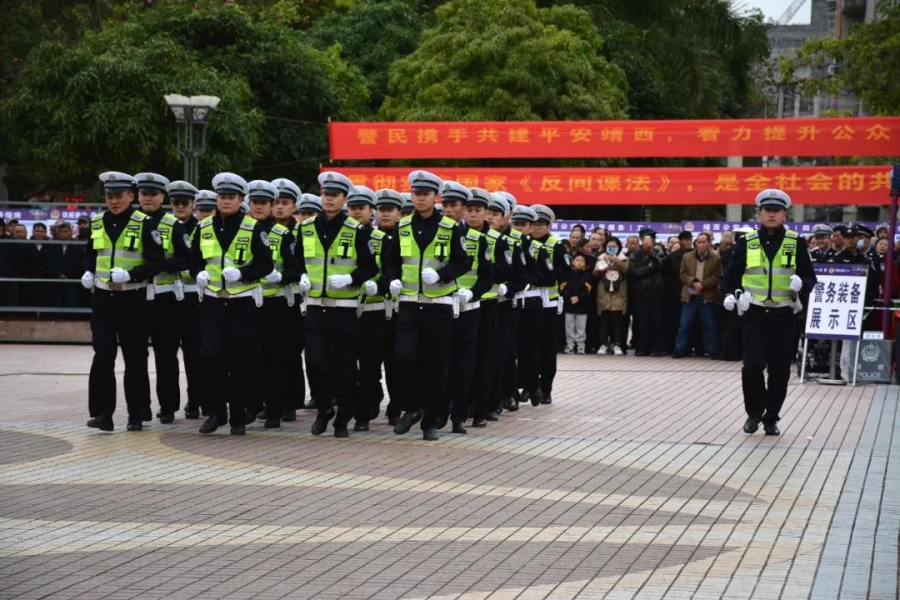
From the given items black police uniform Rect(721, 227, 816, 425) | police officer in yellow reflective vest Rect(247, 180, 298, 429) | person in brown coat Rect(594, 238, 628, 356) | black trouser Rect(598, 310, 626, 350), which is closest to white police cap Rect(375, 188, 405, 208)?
police officer in yellow reflective vest Rect(247, 180, 298, 429)

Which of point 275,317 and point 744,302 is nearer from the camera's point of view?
point 744,302

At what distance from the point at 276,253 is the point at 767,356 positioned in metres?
4.48

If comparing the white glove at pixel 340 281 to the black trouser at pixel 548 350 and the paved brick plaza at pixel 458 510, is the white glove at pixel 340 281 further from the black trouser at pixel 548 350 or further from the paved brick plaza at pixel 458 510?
the black trouser at pixel 548 350

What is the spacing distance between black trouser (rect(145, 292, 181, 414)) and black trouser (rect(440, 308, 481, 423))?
2557 mm

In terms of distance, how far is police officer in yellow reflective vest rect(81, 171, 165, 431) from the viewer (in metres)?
12.8

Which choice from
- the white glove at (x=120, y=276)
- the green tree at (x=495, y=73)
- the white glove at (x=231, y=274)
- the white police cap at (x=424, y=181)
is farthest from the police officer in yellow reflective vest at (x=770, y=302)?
the green tree at (x=495, y=73)

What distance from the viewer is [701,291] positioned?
22.6 meters

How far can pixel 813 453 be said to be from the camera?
40.4ft

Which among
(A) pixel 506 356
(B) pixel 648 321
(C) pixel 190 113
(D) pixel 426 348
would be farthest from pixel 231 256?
(C) pixel 190 113

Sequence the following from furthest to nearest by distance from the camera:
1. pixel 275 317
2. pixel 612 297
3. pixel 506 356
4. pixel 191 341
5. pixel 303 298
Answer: pixel 612 297 → pixel 506 356 → pixel 191 341 → pixel 303 298 → pixel 275 317

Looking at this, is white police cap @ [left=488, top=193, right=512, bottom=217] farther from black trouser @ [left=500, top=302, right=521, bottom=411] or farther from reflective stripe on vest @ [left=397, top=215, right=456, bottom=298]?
reflective stripe on vest @ [left=397, top=215, right=456, bottom=298]

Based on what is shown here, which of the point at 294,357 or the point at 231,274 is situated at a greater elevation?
the point at 231,274

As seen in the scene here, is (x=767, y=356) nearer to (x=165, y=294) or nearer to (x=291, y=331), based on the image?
(x=291, y=331)

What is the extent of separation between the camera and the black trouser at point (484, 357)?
13883 mm
